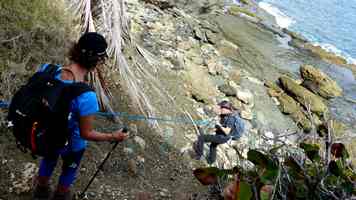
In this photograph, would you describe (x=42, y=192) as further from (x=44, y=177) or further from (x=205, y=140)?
(x=205, y=140)

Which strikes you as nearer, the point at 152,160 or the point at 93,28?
the point at 93,28

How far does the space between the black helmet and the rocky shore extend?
103 centimetres

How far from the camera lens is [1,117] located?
13.7 feet

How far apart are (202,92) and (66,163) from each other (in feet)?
20.2

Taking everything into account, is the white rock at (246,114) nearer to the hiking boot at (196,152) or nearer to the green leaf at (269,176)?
the hiking boot at (196,152)

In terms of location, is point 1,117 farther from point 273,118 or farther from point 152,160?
point 273,118

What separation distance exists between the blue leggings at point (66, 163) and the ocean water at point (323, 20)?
48.9ft

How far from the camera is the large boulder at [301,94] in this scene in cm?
1142

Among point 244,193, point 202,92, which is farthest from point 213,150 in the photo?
point 244,193

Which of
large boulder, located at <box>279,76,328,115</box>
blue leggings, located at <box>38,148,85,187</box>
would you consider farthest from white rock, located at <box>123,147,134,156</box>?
large boulder, located at <box>279,76,328,115</box>

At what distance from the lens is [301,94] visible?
11.6 metres

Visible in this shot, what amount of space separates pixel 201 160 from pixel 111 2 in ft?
9.54

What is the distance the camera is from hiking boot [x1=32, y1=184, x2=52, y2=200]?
11.5ft

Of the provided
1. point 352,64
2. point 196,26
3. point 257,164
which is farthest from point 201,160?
point 352,64
